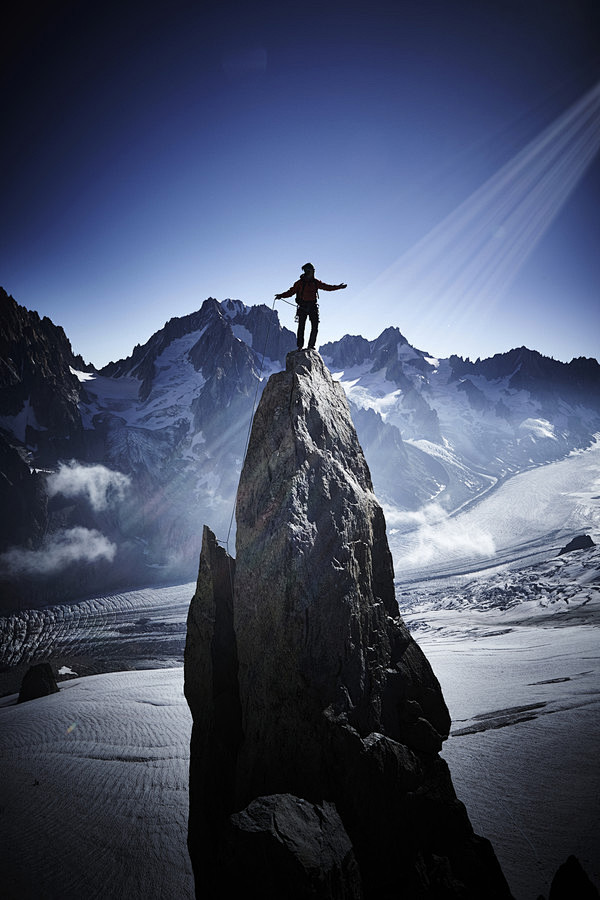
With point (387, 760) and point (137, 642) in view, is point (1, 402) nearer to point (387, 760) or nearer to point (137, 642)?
point (137, 642)

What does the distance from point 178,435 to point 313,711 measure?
125036mm

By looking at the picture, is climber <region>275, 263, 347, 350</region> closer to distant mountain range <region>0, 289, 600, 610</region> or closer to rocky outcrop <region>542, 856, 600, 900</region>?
rocky outcrop <region>542, 856, 600, 900</region>

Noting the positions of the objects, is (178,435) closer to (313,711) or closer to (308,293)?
(308,293)

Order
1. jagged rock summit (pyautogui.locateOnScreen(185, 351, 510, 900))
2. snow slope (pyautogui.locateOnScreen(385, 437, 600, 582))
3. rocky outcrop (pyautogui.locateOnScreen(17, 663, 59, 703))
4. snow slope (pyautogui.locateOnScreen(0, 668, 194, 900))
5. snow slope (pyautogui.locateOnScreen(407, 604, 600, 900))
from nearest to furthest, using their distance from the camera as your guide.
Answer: jagged rock summit (pyautogui.locateOnScreen(185, 351, 510, 900)) → snow slope (pyautogui.locateOnScreen(407, 604, 600, 900)) → snow slope (pyautogui.locateOnScreen(0, 668, 194, 900)) → rocky outcrop (pyautogui.locateOnScreen(17, 663, 59, 703)) → snow slope (pyautogui.locateOnScreen(385, 437, 600, 582))

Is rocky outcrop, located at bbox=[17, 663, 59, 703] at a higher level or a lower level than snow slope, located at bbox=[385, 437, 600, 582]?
lower

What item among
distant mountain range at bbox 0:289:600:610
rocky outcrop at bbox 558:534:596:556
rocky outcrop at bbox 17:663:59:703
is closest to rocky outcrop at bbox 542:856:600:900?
rocky outcrop at bbox 17:663:59:703

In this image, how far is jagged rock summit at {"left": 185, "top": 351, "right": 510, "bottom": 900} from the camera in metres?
5.48

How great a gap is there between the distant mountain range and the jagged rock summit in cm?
8155

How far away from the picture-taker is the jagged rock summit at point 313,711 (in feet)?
18.0

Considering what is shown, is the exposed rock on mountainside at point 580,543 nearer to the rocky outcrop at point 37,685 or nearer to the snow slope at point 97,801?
the snow slope at point 97,801

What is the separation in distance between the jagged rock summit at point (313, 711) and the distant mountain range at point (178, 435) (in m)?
81.6

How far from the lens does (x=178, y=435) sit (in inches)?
4872

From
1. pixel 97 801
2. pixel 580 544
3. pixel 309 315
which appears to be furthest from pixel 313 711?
pixel 580 544

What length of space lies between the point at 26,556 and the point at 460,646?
90.0 meters
